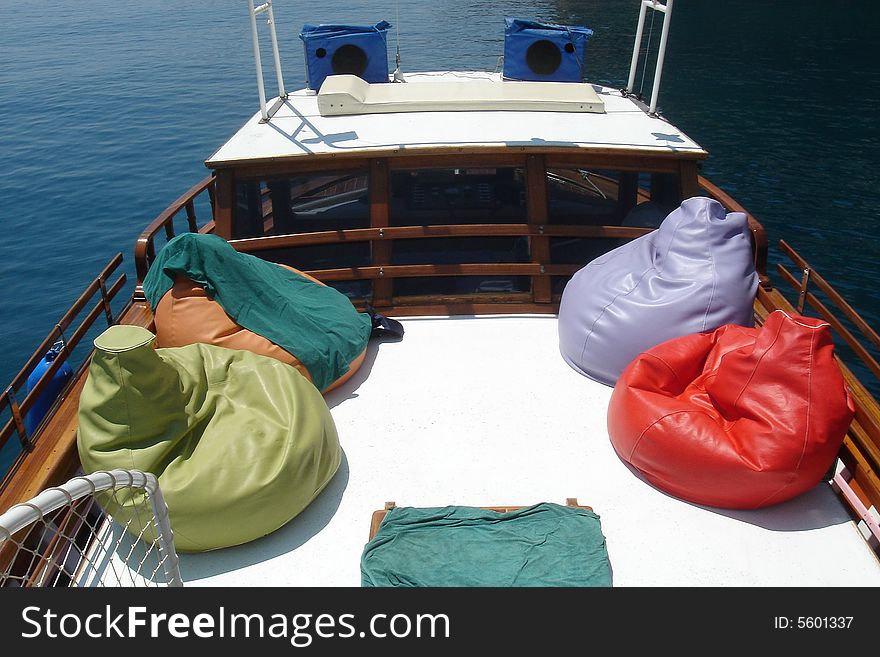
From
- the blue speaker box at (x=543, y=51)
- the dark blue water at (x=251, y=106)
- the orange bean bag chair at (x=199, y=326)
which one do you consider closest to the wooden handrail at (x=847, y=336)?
the orange bean bag chair at (x=199, y=326)

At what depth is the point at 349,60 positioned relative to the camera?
29.7 feet

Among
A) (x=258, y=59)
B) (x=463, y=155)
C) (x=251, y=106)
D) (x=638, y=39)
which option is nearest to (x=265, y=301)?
(x=463, y=155)

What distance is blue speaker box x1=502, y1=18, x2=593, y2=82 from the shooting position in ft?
28.9

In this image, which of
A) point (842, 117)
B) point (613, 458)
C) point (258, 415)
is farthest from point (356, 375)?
point (842, 117)

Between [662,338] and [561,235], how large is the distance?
1.42 m

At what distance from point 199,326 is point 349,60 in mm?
5571

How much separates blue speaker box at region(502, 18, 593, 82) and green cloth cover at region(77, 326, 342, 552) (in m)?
6.44

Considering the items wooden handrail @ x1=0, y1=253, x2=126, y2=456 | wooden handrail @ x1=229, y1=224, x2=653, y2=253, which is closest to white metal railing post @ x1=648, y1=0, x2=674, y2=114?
wooden handrail @ x1=229, y1=224, x2=653, y2=253

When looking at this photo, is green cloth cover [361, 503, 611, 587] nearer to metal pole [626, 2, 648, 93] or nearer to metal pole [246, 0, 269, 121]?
metal pole [246, 0, 269, 121]

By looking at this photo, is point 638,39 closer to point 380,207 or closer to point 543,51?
point 543,51

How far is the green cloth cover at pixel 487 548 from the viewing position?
3.45 meters

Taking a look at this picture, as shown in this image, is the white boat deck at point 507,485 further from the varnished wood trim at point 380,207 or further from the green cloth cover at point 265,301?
the varnished wood trim at point 380,207

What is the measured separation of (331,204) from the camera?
6.11m

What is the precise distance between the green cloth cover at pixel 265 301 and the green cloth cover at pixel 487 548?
144 cm
